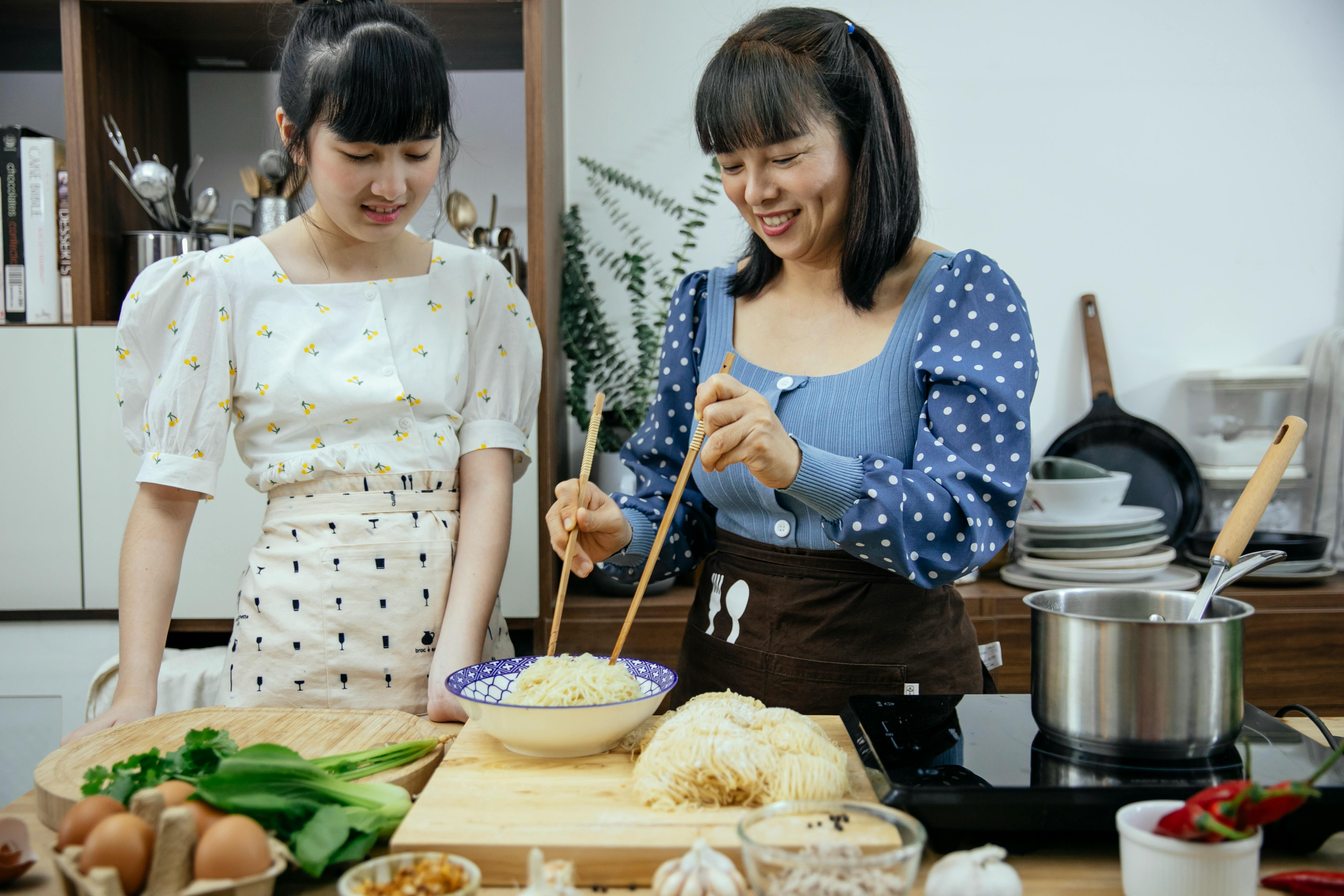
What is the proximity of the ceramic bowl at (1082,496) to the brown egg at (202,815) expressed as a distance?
192cm

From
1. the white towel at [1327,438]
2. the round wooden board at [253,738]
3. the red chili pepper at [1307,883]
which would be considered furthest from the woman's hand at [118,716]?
the white towel at [1327,438]

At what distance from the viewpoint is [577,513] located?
123 cm

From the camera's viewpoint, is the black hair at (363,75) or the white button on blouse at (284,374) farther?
the white button on blouse at (284,374)

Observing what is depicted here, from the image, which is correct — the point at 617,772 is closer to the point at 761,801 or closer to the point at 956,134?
the point at 761,801

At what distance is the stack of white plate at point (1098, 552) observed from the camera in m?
2.20

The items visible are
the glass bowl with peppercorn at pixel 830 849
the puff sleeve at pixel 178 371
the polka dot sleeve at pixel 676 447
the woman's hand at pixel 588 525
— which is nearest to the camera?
the glass bowl with peppercorn at pixel 830 849

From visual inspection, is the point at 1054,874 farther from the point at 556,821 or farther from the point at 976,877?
the point at 556,821

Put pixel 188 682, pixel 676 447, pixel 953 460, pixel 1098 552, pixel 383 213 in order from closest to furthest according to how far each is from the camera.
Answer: pixel 953 460 → pixel 383 213 → pixel 676 447 → pixel 188 682 → pixel 1098 552

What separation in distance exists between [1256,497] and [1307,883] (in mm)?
339

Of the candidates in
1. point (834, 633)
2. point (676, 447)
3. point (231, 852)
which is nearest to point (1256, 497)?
point (834, 633)

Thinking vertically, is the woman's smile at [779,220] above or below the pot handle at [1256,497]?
above

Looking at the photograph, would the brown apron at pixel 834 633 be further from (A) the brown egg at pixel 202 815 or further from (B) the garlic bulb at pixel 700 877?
(A) the brown egg at pixel 202 815

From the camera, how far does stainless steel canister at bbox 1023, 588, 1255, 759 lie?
844 mm

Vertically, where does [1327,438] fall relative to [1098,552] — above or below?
above
